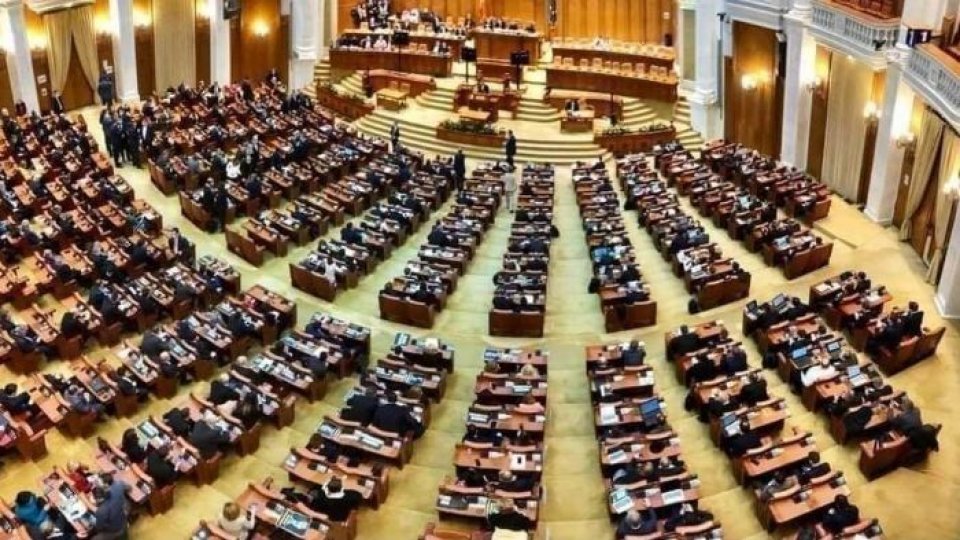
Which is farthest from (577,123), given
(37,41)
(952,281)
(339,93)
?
(37,41)

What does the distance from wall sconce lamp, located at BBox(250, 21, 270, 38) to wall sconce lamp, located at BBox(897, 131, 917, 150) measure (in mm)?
21667

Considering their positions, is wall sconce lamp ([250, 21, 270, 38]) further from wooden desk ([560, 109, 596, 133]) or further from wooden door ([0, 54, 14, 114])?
wooden desk ([560, 109, 596, 133])

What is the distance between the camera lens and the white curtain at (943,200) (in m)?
19.8

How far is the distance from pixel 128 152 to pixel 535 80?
13.2 m

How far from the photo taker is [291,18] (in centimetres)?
3638

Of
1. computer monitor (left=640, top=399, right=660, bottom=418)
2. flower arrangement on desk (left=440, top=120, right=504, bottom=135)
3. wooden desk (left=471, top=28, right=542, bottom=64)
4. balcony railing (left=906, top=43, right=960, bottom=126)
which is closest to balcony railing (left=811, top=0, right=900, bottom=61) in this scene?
balcony railing (left=906, top=43, right=960, bottom=126)

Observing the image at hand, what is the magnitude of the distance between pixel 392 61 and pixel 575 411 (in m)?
20.2

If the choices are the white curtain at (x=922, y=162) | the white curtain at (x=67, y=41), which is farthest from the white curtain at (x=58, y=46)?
the white curtain at (x=922, y=162)

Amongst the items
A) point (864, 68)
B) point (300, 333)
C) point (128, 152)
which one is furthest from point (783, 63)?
point (128, 152)

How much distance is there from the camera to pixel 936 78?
19531mm

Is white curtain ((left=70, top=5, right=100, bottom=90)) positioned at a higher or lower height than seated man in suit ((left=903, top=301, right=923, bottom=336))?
higher

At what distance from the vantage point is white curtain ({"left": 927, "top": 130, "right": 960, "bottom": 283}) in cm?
1978

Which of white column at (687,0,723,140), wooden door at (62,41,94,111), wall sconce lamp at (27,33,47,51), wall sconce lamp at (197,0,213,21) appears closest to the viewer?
wall sconce lamp at (27,33,47,51)

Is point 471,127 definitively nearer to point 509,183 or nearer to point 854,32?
point 509,183
